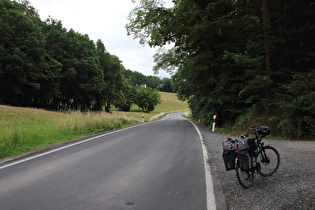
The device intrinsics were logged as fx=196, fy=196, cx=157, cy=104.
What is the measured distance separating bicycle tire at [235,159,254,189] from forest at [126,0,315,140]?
6241 millimetres

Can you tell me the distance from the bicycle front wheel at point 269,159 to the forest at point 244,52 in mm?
5303

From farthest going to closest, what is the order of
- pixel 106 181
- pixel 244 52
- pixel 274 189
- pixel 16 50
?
pixel 16 50 → pixel 244 52 → pixel 106 181 → pixel 274 189

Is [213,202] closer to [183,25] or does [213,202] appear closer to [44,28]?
[183,25]

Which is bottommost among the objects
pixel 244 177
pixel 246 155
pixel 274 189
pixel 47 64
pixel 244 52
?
pixel 274 189

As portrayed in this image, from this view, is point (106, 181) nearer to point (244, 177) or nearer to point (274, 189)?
point (244, 177)

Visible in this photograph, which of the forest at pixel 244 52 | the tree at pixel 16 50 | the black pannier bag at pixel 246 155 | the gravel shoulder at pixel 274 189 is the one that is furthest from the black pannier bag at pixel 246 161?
the tree at pixel 16 50

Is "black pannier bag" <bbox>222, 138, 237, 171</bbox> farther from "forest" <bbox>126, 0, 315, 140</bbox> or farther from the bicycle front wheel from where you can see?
"forest" <bbox>126, 0, 315, 140</bbox>

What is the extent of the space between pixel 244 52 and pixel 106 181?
12.1 meters

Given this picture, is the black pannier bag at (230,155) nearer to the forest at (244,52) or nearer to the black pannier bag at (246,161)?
the black pannier bag at (246,161)

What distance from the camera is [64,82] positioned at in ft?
112

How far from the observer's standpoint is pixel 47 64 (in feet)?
90.8

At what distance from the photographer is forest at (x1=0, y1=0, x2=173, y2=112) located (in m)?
24.0

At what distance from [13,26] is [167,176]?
95.1 feet

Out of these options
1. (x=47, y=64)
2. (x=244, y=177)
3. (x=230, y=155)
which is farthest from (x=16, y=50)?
(x=244, y=177)
